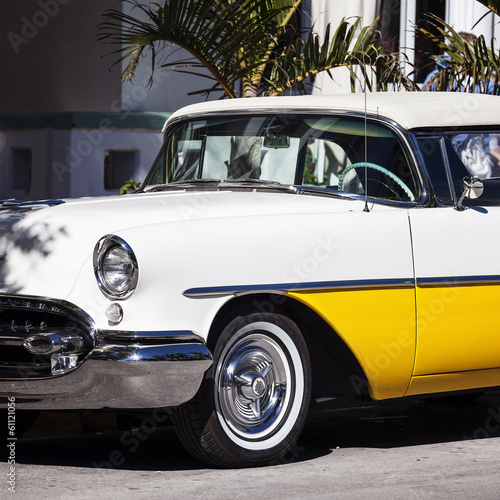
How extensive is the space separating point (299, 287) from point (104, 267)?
877 millimetres

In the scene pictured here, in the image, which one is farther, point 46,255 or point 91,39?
point 91,39

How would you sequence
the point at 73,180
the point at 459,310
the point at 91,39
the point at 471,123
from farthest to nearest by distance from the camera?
the point at 91,39, the point at 73,180, the point at 471,123, the point at 459,310

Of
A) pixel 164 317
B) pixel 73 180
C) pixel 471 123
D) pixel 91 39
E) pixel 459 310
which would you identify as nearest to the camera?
pixel 164 317

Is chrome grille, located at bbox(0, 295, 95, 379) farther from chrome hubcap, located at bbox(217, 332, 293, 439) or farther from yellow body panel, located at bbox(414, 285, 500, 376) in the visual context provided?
yellow body panel, located at bbox(414, 285, 500, 376)

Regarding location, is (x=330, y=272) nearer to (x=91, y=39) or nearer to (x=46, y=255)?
(x=46, y=255)

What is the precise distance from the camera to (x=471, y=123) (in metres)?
6.03

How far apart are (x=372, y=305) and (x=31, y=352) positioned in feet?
5.11

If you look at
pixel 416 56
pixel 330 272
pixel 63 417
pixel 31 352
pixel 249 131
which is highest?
pixel 416 56

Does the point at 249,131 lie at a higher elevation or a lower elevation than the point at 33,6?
lower

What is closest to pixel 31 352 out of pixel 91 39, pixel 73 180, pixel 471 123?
pixel 471 123

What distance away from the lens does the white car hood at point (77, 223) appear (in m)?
4.87

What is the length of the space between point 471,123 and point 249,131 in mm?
1176

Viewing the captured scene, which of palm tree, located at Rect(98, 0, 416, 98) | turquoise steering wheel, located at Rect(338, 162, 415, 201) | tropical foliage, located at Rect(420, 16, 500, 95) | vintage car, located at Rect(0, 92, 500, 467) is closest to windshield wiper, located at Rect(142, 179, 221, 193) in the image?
vintage car, located at Rect(0, 92, 500, 467)

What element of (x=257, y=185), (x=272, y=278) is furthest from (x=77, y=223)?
(x=257, y=185)
